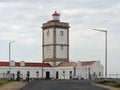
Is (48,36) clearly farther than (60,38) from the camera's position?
Yes

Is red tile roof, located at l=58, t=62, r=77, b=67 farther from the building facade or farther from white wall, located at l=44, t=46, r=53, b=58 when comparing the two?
white wall, located at l=44, t=46, r=53, b=58

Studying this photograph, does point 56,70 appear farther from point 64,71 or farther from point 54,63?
point 64,71

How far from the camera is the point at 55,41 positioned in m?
116

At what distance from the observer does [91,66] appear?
106000 millimetres

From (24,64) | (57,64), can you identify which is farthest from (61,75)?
(24,64)

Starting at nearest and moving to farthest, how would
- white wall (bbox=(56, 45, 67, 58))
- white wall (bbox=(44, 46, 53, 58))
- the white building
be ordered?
the white building → white wall (bbox=(56, 45, 67, 58)) → white wall (bbox=(44, 46, 53, 58))

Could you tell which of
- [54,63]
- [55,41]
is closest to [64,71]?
[54,63]

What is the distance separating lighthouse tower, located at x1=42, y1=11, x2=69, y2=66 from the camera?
4584 inches

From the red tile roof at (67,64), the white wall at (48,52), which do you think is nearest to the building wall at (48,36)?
the white wall at (48,52)

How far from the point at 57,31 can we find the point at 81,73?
17248 mm

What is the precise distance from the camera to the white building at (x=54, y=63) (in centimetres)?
10888

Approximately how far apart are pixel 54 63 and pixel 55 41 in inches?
260

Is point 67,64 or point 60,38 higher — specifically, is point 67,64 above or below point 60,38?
below

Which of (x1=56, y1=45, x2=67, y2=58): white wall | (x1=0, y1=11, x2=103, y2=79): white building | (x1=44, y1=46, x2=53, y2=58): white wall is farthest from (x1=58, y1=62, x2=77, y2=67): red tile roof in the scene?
(x1=44, y1=46, x2=53, y2=58): white wall
